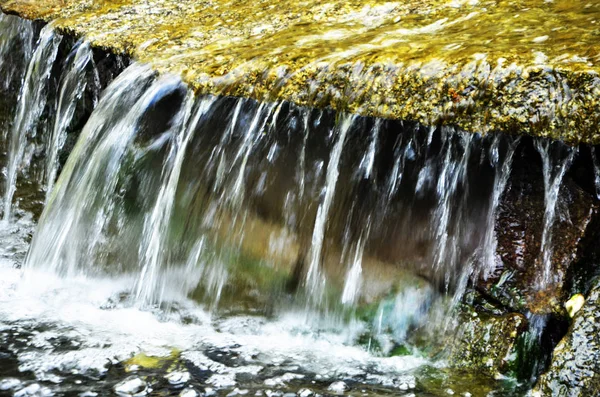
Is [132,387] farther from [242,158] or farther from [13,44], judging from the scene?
[13,44]

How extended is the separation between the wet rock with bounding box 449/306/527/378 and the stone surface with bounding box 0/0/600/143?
1.06 metres

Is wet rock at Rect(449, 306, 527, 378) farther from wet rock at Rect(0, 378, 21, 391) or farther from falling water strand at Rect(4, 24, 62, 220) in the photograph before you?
falling water strand at Rect(4, 24, 62, 220)

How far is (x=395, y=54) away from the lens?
399 cm

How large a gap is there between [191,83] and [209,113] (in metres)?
0.25

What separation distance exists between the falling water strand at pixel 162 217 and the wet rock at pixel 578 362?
2.65 metres

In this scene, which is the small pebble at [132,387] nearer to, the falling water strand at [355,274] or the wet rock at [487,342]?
the falling water strand at [355,274]

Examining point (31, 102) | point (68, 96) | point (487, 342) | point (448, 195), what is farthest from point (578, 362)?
point (31, 102)

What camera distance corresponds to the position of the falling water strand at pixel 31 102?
652cm

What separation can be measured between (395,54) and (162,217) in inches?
79.9

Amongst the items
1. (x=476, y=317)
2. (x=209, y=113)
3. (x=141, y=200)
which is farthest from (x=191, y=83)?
(x=476, y=317)

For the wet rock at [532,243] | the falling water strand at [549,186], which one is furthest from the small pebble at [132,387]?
the falling water strand at [549,186]

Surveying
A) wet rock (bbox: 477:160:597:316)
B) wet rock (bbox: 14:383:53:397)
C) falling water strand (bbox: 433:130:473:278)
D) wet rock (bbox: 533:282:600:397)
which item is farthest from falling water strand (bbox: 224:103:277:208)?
wet rock (bbox: 533:282:600:397)

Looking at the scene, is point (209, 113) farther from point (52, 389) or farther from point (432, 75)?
point (52, 389)

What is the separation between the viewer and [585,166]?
362 cm
